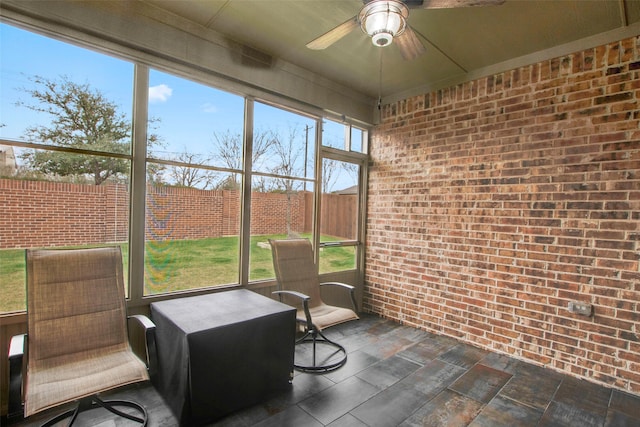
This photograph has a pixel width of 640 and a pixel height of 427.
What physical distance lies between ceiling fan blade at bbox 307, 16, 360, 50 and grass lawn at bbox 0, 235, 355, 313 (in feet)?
6.30

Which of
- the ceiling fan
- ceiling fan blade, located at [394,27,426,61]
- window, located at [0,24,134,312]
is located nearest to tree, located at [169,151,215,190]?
window, located at [0,24,134,312]

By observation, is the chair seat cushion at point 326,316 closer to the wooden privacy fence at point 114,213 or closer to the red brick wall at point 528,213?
the wooden privacy fence at point 114,213

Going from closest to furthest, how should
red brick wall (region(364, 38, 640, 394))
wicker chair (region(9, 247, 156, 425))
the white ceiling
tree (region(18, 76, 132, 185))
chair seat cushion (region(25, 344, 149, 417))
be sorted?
chair seat cushion (region(25, 344, 149, 417)) → wicker chair (region(9, 247, 156, 425)) → tree (region(18, 76, 132, 185)) → the white ceiling → red brick wall (region(364, 38, 640, 394))

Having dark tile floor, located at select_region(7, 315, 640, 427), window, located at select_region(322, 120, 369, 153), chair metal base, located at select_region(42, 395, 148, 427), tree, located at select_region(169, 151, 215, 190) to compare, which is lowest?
dark tile floor, located at select_region(7, 315, 640, 427)

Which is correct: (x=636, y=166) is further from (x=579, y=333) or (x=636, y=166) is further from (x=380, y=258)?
(x=380, y=258)

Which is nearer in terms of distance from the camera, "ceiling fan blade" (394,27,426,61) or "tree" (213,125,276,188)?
"ceiling fan blade" (394,27,426,61)

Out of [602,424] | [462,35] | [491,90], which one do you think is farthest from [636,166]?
[602,424]

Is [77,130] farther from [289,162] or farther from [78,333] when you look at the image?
[289,162]

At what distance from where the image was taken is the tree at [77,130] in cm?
223

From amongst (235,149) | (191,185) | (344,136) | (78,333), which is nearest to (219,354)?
(78,333)

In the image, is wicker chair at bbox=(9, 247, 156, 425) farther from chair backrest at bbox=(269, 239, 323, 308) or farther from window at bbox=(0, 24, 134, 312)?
chair backrest at bbox=(269, 239, 323, 308)

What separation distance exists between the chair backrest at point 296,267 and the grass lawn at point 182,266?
0.28 meters

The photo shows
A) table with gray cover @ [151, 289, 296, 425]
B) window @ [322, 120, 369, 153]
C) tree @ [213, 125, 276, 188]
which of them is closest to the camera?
table with gray cover @ [151, 289, 296, 425]

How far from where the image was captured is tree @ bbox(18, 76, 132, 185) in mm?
2234
